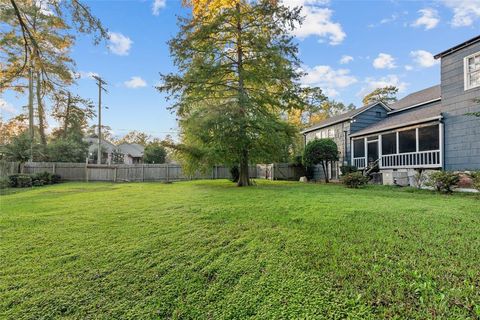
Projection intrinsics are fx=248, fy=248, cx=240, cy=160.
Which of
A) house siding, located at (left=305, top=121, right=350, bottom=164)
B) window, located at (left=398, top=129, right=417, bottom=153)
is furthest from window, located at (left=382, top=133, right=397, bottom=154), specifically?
house siding, located at (left=305, top=121, right=350, bottom=164)

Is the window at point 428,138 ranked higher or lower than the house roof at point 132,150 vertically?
lower

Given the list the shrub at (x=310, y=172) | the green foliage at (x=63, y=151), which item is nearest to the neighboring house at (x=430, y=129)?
the shrub at (x=310, y=172)

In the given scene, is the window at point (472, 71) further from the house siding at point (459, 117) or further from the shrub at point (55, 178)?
the shrub at point (55, 178)

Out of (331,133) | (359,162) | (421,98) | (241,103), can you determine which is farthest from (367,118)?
(241,103)

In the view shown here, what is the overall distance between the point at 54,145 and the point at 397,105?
85.9ft

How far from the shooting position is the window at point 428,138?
11078mm

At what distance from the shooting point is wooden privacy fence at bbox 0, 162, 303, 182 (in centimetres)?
1722

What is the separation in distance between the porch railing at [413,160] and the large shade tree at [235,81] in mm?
5596

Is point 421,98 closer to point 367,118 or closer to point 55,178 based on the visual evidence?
point 367,118

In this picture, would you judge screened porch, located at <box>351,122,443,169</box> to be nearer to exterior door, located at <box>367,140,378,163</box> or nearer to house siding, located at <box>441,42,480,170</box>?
exterior door, located at <box>367,140,378,163</box>

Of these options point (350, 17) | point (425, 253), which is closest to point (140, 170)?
point (350, 17)

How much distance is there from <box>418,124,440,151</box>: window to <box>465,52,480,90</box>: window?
205 centimetres

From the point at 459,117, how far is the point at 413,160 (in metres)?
2.63

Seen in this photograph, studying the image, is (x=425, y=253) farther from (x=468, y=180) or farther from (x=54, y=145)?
(x=54, y=145)
